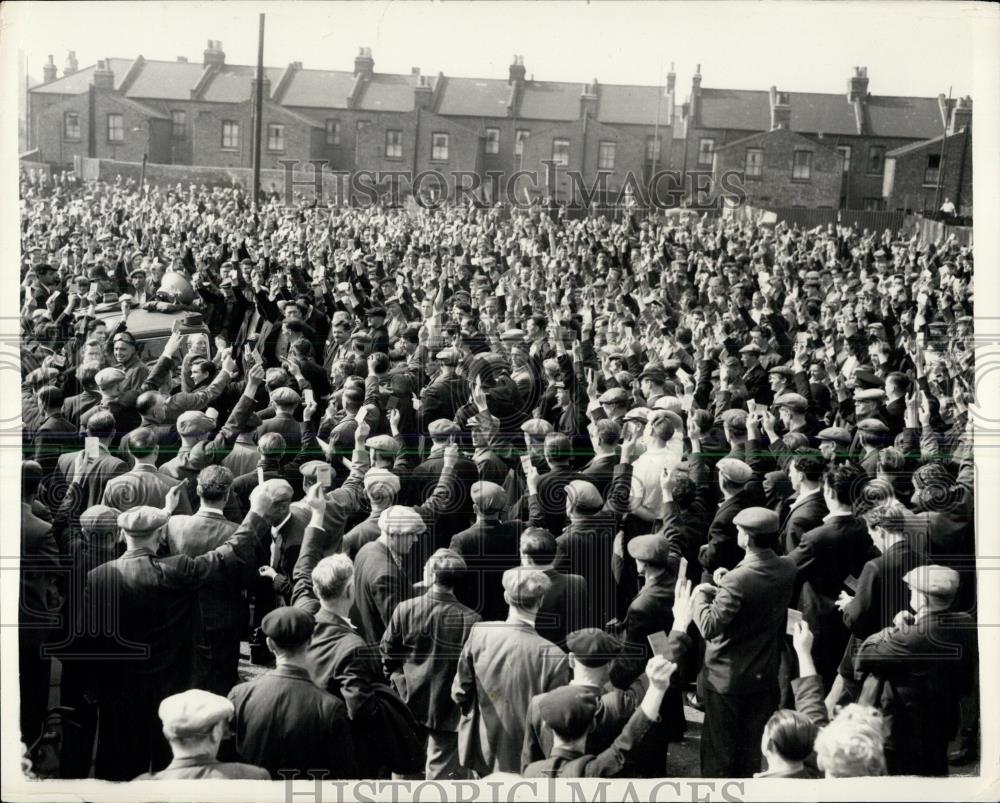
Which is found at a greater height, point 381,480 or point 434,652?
point 381,480

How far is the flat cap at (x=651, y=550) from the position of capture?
4.98 meters

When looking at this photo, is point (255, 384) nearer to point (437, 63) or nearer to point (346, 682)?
point (437, 63)

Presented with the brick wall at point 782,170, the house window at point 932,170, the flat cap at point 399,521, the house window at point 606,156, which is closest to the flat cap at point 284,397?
the flat cap at point 399,521

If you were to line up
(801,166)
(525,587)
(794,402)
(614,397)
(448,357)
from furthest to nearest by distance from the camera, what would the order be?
(801,166) → (448,357) → (614,397) → (794,402) → (525,587)

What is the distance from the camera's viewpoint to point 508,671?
4.61 metres

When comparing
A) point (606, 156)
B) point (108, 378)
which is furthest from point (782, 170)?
point (108, 378)

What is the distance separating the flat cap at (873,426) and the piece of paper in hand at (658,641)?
2.72m

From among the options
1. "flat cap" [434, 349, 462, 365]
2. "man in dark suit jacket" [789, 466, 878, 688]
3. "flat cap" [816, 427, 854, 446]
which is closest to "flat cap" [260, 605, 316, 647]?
"man in dark suit jacket" [789, 466, 878, 688]

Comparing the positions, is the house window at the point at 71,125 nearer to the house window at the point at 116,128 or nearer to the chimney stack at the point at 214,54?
the house window at the point at 116,128

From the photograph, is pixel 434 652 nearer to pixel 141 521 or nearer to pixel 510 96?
pixel 141 521

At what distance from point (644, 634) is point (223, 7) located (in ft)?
16.5

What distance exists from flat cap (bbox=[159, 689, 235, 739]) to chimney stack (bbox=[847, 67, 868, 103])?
6.38 metres

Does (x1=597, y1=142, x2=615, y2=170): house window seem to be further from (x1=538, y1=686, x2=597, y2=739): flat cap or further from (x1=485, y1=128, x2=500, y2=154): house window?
(x1=538, y1=686, x2=597, y2=739): flat cap

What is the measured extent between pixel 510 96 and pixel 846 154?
12.9ft
